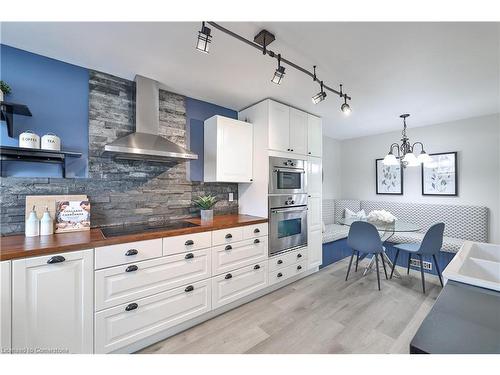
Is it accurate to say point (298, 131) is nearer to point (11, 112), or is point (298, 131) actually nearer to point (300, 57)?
point (300, 57)

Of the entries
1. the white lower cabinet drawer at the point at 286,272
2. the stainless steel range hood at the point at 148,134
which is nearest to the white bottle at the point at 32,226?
the stainless steel range hood at the point at 148,134

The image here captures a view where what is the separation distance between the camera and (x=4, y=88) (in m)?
1.59

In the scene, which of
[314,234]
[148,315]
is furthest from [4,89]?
[314,234]

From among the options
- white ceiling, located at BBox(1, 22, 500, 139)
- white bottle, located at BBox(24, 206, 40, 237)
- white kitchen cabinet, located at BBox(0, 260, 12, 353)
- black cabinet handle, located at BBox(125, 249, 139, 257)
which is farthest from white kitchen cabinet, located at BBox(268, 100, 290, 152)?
white kitchen cabinet, located at BBox(0, 260, 12, 353)

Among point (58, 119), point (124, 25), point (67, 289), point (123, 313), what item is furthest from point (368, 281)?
point (58, 119)

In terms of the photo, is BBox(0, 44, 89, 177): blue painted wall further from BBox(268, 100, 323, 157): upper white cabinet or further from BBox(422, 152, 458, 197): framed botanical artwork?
A: BBox(422, 152, 458, 197): framed botanical artwork

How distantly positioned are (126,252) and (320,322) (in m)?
1.88

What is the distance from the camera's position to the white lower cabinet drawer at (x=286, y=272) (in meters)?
2.55

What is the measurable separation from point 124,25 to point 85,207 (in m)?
1.48

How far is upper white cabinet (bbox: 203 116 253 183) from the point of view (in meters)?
2.45

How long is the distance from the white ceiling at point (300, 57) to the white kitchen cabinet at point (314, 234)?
1486 mm

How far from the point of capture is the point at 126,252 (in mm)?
1561

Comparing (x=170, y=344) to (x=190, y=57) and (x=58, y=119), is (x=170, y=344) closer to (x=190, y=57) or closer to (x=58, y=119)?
(x=58, y=119)

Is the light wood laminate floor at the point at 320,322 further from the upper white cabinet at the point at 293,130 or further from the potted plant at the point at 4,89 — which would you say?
the potted plant at the point at 4,89
